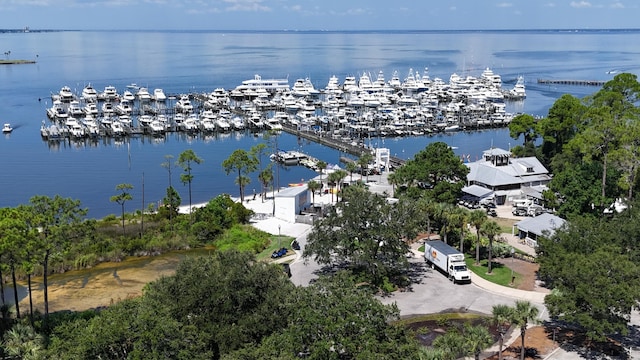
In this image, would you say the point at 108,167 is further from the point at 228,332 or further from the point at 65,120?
the point at 228,332

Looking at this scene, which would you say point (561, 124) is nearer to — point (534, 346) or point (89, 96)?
point (534, 346)

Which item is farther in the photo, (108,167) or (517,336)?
(108,167)

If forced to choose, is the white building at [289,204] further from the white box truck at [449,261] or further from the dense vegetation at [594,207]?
the dense vegetation at [594,207]

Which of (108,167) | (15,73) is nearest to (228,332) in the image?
(108,167)

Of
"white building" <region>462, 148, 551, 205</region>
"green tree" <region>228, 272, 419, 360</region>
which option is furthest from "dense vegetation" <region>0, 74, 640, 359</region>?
"white building" <region>462, 148, 551, 205</region>

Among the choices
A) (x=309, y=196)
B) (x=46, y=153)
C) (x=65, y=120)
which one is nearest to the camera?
(x=309, y=196)

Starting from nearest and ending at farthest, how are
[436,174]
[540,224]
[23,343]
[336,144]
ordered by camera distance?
[23,343] < [540,224] < [436,174] < [336,144]

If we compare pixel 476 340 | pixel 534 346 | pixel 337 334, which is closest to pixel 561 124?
pixel 534 346
